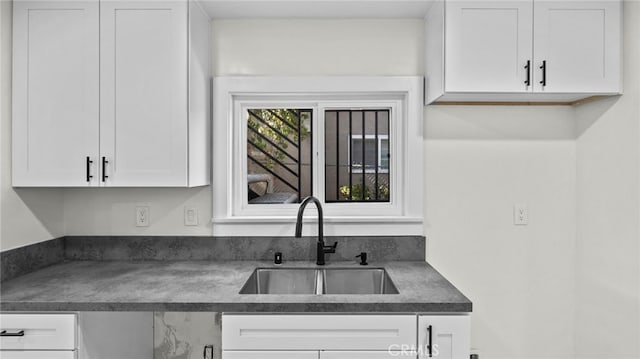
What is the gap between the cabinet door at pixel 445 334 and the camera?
5.32ft

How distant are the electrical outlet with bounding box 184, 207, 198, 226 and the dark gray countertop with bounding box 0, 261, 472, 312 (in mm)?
302

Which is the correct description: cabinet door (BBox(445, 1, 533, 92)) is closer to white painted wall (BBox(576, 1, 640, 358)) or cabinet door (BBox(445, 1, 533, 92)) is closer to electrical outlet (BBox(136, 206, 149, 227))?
white painted wall (BBox(576, 1, 640, 358))

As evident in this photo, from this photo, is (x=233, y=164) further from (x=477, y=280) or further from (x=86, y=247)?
(x=477, y=280)

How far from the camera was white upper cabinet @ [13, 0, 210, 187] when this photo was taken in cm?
197

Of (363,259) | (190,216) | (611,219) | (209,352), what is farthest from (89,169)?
(611,219)

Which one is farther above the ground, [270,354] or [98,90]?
[98,90]

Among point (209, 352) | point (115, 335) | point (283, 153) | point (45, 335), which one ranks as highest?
point (283, 153)

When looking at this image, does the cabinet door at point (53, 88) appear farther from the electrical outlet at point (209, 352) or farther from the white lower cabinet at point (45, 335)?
the electrical outlet at point (209, 352)

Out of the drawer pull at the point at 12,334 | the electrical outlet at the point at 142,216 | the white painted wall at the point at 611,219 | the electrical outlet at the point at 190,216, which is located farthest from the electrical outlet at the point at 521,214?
the drawer pull at the point at 12,334

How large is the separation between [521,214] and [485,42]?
3.17ft

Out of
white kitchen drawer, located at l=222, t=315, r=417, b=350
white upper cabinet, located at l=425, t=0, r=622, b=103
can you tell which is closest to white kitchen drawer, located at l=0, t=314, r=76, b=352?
white kitchen drawer, located at l=222, t=315, r=417, b=350

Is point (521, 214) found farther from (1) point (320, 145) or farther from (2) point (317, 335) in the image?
(2) point (317, 335)

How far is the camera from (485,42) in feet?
6.43

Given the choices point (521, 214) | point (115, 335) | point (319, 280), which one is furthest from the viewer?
point (521, 214)
